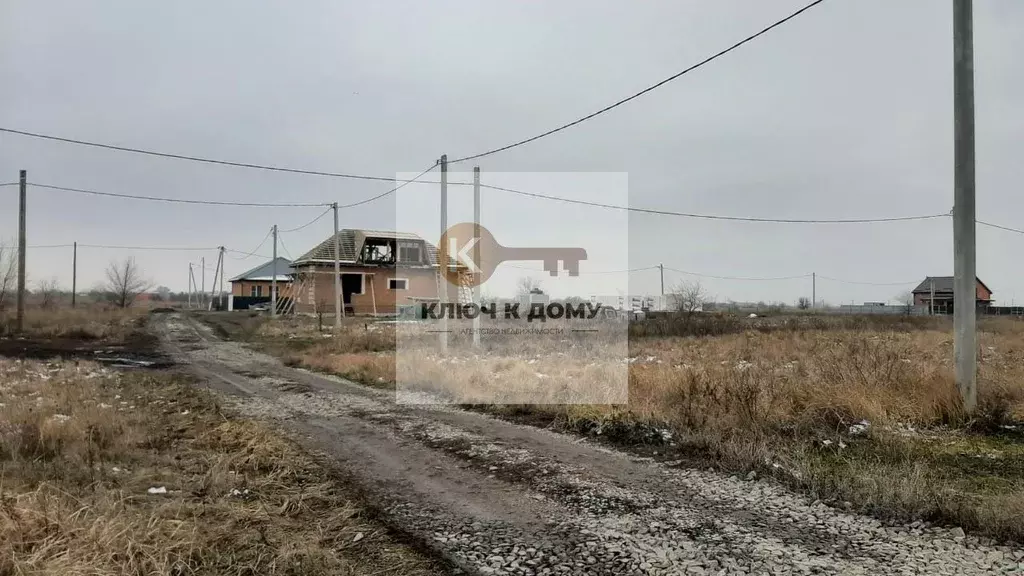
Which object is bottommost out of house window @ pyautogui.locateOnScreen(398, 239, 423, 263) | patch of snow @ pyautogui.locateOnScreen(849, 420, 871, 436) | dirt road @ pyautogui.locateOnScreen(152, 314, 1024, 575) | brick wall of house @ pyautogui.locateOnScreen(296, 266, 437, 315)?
dirt road @ pyautogui.locateOnScreen(152, 314, 1024, 575)

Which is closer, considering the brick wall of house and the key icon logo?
the key icon logo

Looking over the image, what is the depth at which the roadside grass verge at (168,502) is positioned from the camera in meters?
3.20

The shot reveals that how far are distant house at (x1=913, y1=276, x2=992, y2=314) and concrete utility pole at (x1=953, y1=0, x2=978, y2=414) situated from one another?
5898cm

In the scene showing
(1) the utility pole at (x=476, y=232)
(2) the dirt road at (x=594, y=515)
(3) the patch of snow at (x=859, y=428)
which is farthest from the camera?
(1) the utility pole at (x=476, y=232)

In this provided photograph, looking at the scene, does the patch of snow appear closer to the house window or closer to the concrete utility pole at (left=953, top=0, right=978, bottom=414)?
the concrete utility pole at (left=953, top=0, right=978, bottom=414)

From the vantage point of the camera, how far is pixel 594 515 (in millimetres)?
4195

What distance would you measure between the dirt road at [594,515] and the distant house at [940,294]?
62812 millimetres

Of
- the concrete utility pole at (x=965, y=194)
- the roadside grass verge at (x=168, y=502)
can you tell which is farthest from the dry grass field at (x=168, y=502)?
the concrete utility pole at (x=965, y=194)

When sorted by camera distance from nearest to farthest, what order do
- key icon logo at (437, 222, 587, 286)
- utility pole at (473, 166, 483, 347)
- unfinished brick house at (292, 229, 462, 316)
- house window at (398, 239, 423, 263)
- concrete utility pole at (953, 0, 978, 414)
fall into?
concrete utility pole at (953, 0, 978, 414), utility pole at (473, 166, 483, 347), key icon logo at (437, 222, 587, 286), unfinished brick house at (292, 229, 462, 316), house window at (398, 239, 423, 263)

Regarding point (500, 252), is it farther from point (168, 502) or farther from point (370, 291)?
point (370, 291)

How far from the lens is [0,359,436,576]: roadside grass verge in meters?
3.20

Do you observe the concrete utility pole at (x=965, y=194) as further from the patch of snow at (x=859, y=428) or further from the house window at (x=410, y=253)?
the house window at (x=410, y=253)

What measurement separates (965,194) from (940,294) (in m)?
70.5

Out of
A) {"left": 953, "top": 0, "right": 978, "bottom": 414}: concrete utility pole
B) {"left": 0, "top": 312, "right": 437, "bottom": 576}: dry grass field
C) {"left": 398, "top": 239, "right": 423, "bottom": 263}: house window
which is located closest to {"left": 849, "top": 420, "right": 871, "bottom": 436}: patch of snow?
{"left": 953, "top": 0, "right": 978, "bottom": 414}: concrete utility pole
